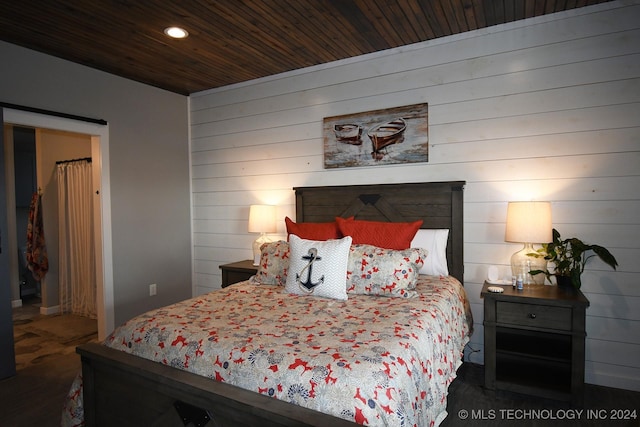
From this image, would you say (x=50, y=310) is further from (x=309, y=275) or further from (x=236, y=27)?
(x=236, y=27)

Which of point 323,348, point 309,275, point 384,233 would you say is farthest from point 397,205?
point 323,348

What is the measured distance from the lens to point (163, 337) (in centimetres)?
173

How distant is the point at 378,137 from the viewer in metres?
3.21

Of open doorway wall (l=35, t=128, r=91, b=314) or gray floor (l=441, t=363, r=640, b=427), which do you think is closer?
gray floor (l=441, t=363, r=640, b=427)

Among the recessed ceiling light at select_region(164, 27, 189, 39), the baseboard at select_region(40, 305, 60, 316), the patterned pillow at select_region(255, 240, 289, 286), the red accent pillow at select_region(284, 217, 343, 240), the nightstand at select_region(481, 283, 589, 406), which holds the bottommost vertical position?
the baseboard at select_region(40, 305, 60, 316)

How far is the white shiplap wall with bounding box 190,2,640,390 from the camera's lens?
2465 mm

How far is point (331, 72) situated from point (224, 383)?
281cm

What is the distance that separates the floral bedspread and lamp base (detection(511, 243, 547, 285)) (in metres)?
0.58

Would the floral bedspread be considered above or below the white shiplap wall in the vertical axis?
below

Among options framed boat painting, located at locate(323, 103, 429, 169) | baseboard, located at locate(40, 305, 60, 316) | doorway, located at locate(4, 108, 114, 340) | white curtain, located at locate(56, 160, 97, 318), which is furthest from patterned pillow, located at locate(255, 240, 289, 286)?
baseboard, located at locate(40, 305, 60, 316)

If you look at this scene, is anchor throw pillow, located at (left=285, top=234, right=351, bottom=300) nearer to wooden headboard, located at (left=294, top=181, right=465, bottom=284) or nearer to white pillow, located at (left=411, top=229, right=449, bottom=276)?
white pillow, located at (left=411, top=229, right=449, bottom=276)

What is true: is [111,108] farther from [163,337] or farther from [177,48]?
[163,337]

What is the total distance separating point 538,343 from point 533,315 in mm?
427

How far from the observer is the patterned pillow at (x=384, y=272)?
2.29 meters
